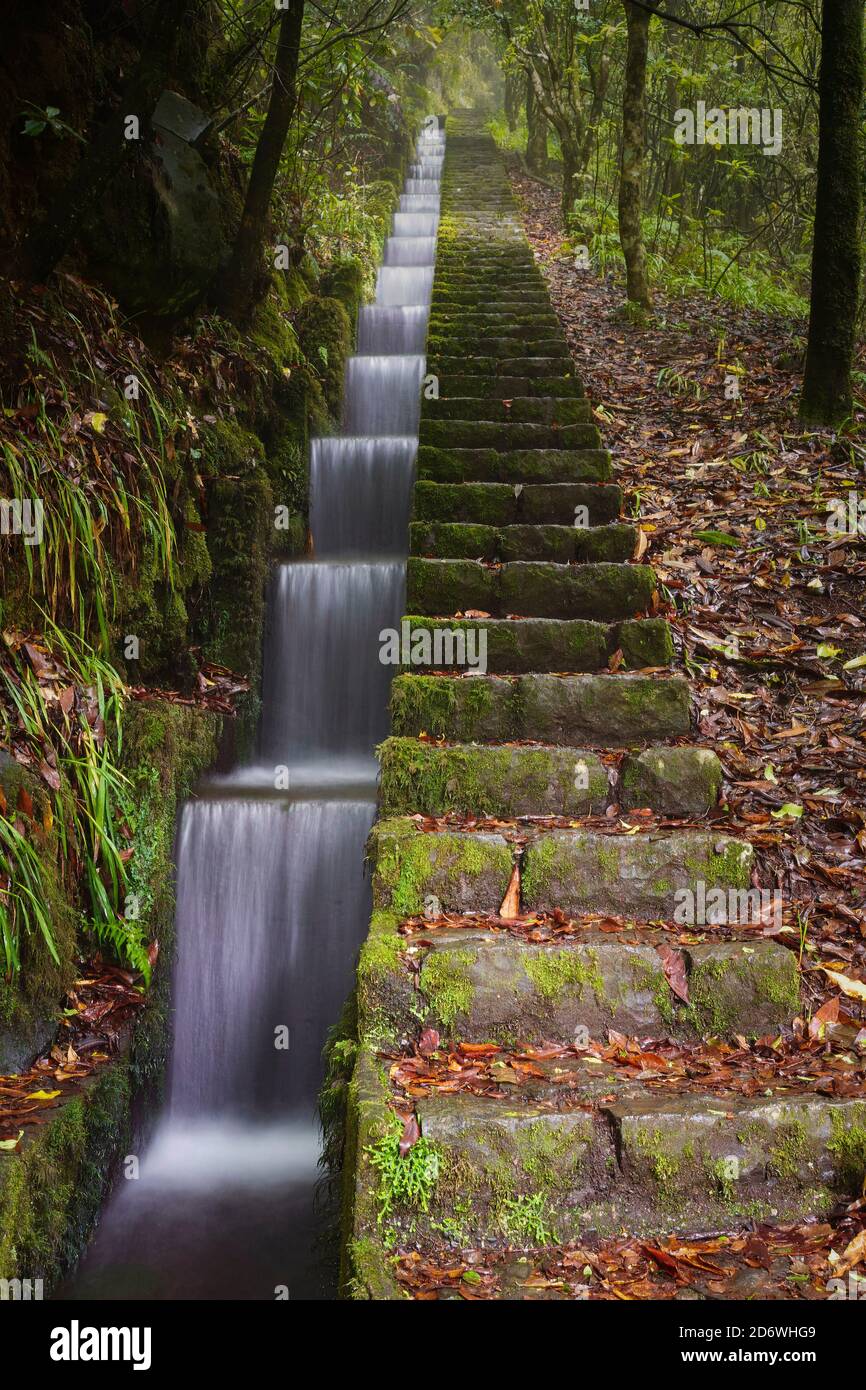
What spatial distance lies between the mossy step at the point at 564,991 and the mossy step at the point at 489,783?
2.55 ft

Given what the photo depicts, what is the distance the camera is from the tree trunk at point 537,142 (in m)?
17.9

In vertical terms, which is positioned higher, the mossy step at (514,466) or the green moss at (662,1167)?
the mossy step at (514,466)

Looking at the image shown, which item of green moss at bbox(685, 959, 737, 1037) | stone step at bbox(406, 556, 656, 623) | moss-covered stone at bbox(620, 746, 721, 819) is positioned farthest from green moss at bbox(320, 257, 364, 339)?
green moss at bbox(685, 959, 737, 1037)

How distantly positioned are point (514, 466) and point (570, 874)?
3.07 metres

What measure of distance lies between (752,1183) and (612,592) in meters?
2.81

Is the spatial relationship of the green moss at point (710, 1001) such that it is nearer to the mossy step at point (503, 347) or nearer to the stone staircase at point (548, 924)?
the stone staircase at point (548, 924)

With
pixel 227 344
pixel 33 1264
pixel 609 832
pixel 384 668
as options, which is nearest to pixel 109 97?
pixel 227 344

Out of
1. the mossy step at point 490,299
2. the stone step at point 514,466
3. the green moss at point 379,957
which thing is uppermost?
the mossy step at point 490,299

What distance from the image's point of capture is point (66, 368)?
452 centimetres

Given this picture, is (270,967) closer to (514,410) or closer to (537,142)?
(514,410)

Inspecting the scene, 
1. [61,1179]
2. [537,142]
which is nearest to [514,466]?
[61,1179]

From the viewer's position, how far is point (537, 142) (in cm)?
1850

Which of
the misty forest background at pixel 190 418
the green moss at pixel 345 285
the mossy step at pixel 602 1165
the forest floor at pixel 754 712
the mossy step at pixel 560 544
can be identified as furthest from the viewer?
the green moss at pixel 345 285

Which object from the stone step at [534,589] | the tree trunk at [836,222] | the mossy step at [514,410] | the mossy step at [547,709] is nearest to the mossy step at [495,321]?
the mossy step at [514,410]
